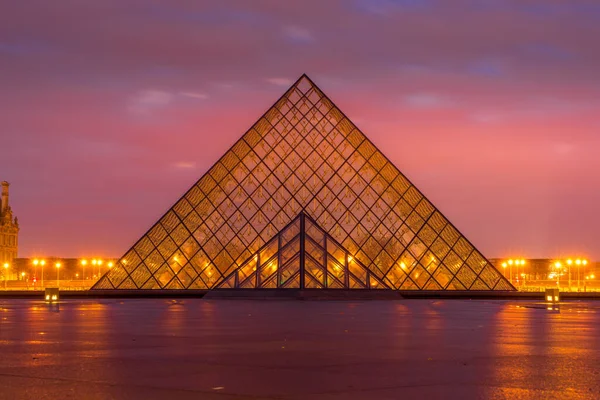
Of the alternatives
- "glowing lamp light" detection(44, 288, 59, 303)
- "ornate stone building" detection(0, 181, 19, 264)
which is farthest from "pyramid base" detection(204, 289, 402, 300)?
"ornate stone building" detection(0, 181, 19, 264)

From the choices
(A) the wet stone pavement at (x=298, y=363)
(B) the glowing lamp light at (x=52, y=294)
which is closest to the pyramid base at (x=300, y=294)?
(B) the glowing lamp light at (x=52, y=294)

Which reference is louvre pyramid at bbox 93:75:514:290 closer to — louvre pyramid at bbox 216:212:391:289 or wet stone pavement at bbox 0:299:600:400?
louvre pyramid at bbox 216:212:391:289

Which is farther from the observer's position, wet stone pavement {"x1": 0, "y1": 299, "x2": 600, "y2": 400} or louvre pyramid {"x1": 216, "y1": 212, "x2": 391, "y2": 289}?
louvre pyramid {"x1": 216, "y1": 212, "x2": 391, "y2": 289}

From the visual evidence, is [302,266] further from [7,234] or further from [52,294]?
[7,234]

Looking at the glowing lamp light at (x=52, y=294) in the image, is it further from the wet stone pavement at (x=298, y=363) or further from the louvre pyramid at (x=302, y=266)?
the wet stone pavement at (x=298, y=363)

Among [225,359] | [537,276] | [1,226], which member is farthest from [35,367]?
[1,226]

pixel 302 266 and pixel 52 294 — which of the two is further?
pixel 302 266

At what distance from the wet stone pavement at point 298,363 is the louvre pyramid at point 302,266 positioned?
22684 mm

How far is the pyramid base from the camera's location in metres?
37.9

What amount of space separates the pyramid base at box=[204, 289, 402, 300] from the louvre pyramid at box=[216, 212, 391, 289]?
35 cm

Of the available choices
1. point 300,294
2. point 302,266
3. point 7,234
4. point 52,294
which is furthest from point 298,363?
point 7,234

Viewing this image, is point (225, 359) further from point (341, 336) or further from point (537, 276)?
point (537, 276)

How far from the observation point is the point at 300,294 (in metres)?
37.7

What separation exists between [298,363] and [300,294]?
91.8 ft
